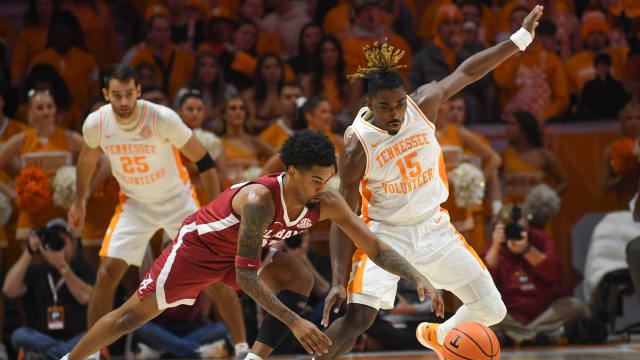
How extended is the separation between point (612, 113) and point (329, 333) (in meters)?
5.16

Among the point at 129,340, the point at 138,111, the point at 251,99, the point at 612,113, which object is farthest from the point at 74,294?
the point at 612,113

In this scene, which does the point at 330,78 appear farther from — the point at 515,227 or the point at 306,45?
the point at 515,227

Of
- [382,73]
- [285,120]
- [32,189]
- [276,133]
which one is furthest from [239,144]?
[382,73]

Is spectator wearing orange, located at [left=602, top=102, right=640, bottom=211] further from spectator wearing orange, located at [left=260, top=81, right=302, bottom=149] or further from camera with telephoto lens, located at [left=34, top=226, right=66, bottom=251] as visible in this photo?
camera with telephoto lens, located at [left=34, top=226, right=66, bottom=251]

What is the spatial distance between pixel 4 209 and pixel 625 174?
5.71 meters

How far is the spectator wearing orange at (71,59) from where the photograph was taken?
29.9 feet

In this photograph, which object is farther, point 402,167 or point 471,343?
point 402,167

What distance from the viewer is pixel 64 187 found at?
25.4 ft

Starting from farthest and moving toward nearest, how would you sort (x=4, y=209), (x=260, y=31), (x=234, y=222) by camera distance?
1. (x=260, y=31)
2. (x=4, y=209)
3. (x=234, y=222)

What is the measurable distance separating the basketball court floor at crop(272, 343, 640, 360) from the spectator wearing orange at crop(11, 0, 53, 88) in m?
4.36

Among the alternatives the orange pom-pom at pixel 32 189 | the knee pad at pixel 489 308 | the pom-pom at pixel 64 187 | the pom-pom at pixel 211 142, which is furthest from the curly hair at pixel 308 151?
the orange pom-pom at pixel 32 189

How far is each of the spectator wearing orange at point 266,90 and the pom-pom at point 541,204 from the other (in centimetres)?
253

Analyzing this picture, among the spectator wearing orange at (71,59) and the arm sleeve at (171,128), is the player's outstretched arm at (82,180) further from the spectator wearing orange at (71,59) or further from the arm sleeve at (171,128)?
the spectator wearing orange at (71,59)

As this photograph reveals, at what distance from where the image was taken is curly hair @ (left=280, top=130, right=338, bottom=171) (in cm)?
429
